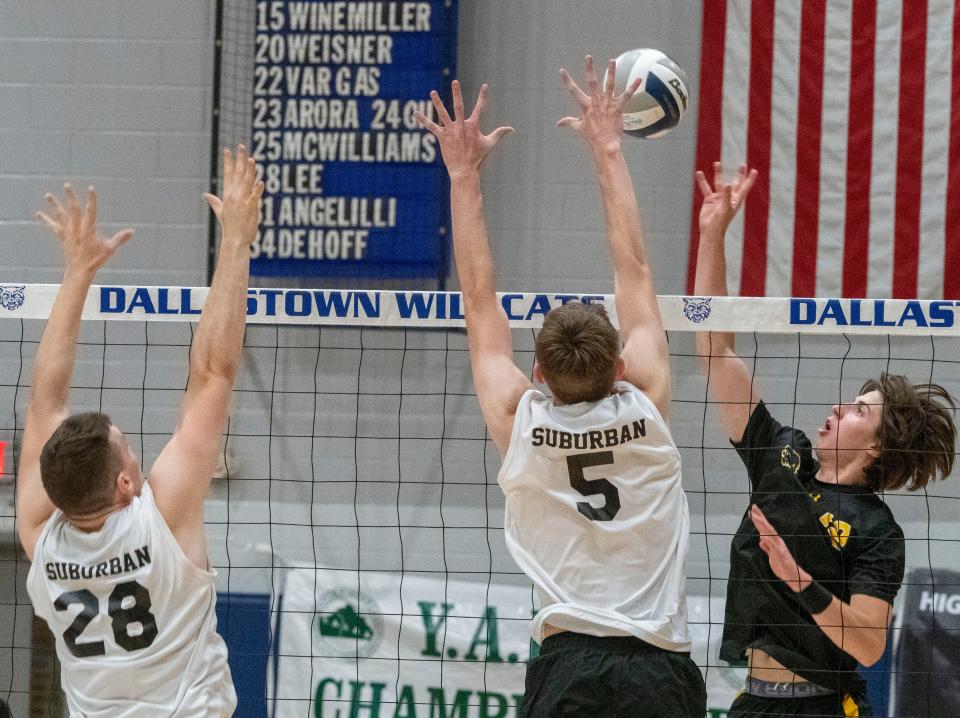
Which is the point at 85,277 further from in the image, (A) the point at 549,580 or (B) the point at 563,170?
(B) the point at 563,170

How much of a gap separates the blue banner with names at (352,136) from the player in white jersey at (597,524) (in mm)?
3839

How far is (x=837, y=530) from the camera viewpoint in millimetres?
3939

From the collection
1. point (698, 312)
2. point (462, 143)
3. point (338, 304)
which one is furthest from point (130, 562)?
point (698, 312)

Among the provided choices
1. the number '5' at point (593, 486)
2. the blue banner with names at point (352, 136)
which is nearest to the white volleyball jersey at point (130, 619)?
the number '5' at point (593, 486)

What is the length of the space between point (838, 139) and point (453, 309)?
3410 mm

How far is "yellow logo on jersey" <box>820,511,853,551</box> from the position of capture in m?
3.92

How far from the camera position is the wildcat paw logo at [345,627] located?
6477 millimetres

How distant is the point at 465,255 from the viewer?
325 cm

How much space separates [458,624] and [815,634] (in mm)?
2874

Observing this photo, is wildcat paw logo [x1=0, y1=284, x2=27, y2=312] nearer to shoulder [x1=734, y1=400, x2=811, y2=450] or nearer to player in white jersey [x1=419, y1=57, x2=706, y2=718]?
player in white jersey [x1=419, y1=57, x2=706, y2=718]

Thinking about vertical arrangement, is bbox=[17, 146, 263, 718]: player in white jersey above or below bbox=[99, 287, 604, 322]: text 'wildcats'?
below

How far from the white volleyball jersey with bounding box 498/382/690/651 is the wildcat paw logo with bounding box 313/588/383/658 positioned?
12.2 feet

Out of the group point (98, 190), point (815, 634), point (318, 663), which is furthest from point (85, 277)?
Answer: point (98, 190)

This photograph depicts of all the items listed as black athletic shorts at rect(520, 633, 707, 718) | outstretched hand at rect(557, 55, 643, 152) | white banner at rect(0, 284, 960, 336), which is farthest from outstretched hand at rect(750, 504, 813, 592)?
outstretched hand at rect(557, 55, 643, 152)
